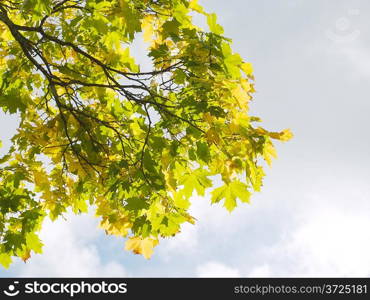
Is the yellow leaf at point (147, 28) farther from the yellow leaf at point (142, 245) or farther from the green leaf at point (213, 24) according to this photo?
the yellow leaf at point (142, 245)

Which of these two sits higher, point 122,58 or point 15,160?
point 122,58

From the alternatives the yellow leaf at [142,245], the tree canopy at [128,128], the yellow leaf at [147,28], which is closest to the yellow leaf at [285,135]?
the tree canopy at [128,128]

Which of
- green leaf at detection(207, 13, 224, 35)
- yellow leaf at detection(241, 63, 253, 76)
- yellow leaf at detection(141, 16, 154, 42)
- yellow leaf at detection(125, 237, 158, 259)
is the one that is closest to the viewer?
green leaf at detection(207, 13, 224, 35)

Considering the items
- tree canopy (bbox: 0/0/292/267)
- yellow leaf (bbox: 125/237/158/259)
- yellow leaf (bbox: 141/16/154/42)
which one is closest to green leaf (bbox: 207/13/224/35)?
tree canopy (bbox: 0/0/292/267)

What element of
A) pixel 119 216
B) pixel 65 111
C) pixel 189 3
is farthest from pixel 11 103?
pixel 189 3

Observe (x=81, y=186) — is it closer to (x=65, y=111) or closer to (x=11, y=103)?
(x=65, y=111)

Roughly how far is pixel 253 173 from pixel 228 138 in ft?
1.59

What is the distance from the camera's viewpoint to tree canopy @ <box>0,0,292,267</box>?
14.2 ft

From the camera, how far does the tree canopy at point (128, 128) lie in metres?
4.33

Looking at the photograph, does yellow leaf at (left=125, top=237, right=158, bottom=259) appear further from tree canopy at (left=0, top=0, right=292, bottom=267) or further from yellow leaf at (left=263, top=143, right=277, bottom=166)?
yellow leaf at (left=263, top=143, right=277, bottom=166)

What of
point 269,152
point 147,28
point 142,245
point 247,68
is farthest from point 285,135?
point 147,28

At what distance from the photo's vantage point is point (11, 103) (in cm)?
558

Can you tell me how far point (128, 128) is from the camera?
550 centimetres

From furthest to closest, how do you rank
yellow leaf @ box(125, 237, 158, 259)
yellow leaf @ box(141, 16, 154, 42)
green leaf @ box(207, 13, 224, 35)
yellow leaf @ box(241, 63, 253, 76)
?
yellow leaf @ box(141, 16, 154, 42) → yellow leaf @ box(125, 237, 158, 259) → yellow leaf @ box(241, 63, 253, 76) → green leaf @ box(207, 13, 224, 35)
